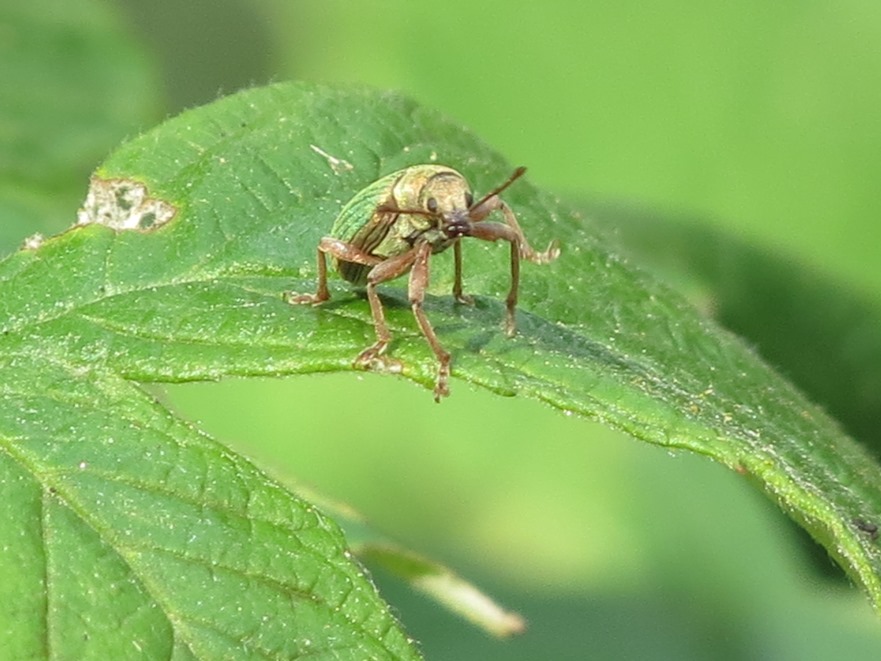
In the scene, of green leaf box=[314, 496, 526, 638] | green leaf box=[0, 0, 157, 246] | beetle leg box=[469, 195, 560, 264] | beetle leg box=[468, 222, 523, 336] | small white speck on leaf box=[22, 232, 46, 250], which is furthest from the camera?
green leaf box=[0, 0, 157, 246]

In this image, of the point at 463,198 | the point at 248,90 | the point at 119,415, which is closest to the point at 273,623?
the point at 119,415

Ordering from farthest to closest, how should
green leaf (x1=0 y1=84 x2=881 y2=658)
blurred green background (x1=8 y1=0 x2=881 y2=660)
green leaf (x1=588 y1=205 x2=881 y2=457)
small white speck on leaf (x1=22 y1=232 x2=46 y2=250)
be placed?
blurred green background (x1=8 y1=0 x2=881 y2=660), green leaf (x1=588 y1=205 x2=881 y2=457), small white speck on leaf (x1=22 y1=232 x2=46 y2=250), green leaf (x1=0 y1=84 x2=881 y2=658)

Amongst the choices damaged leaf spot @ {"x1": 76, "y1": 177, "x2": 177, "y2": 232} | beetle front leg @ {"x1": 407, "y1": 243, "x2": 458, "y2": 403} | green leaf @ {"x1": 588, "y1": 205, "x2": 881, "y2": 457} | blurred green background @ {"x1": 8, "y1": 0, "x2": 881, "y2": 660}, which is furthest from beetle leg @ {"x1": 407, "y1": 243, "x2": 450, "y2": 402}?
green leaf @ {"x1": 588, "y1": 205, "x2": 881, "y2": 457}

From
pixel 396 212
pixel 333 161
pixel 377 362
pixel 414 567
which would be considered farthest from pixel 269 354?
pixel 414 567

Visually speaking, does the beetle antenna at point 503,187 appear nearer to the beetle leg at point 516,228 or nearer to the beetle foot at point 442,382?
the beetle leg at point 516,228

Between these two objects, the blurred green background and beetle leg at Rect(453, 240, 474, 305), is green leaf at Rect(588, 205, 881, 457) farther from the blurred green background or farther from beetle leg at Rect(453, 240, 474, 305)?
beetle leg at Rect(453, 240, 474, 305)

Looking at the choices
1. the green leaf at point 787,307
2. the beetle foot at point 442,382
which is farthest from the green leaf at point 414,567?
the green leaf at point 787,307
